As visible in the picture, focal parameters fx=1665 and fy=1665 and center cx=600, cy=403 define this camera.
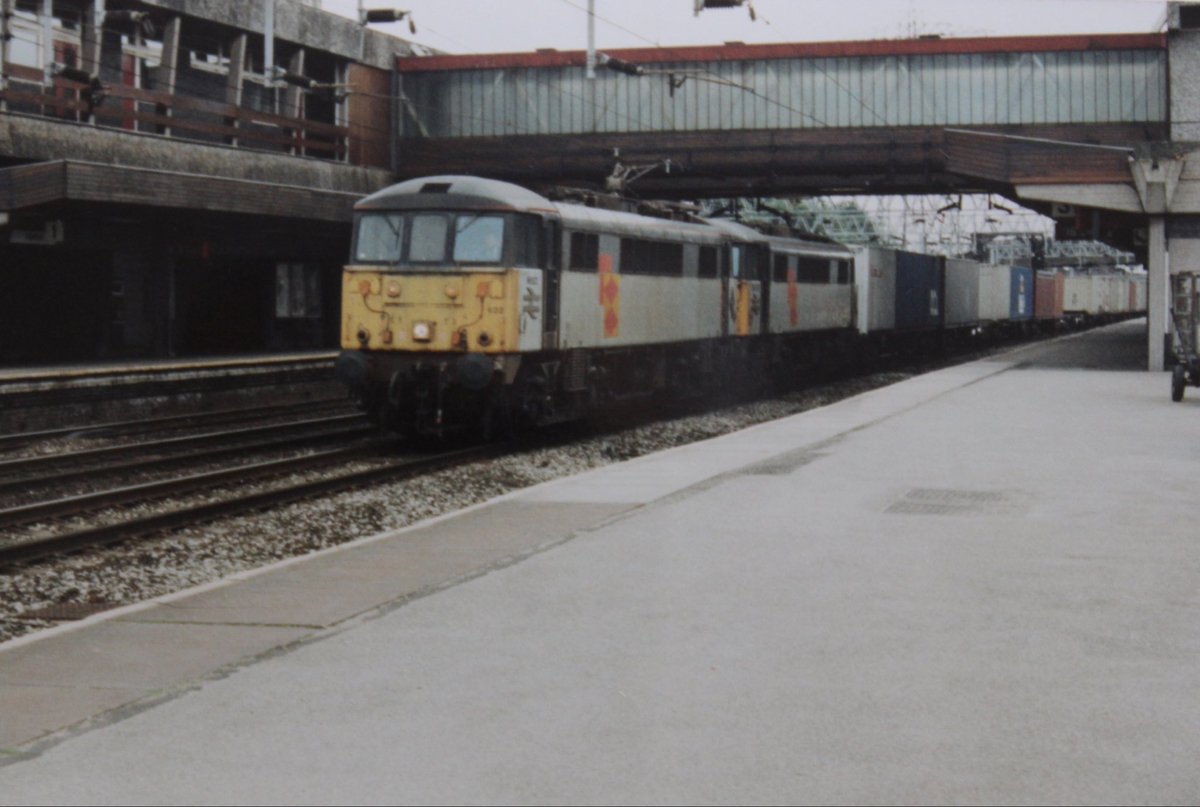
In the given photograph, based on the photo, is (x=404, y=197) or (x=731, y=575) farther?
(x=404, y=197)

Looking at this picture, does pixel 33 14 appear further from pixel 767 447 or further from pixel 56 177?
pixel 767 447

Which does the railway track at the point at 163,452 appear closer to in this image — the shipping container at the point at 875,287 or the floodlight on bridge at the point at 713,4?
the floodlight on bridge at the point at 713,4

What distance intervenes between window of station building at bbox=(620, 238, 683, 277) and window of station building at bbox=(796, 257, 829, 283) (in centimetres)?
856

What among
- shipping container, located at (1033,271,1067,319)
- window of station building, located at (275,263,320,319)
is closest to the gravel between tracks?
window of station building, located at (275,263,320,319)

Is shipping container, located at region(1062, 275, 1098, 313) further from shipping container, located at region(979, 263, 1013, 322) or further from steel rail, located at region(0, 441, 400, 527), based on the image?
steel rail, located at region(0, 441, 400, 527)

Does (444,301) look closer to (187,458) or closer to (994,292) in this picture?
(187,458)

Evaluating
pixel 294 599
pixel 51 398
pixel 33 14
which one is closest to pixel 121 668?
pixel 294 599

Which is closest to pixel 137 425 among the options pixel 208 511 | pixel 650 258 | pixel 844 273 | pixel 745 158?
pixel 650 258

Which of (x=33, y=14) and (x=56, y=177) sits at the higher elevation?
(x=33, y=14)

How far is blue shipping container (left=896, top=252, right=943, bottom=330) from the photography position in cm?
4459

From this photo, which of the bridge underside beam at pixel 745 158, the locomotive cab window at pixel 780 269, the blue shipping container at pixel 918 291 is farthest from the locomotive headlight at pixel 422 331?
the blue shipping container at pixel 918 291

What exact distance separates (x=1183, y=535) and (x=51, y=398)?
55.5ft

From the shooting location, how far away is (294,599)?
969 cm

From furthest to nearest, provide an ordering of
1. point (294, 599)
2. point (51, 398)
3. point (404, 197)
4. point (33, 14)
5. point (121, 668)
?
point (33, 14) < point (51, 398) < point (404, 197) < point (294, 599) < point (121, 668)
